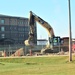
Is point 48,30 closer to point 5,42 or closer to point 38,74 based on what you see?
point 38,74

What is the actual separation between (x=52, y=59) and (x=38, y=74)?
1976 centimetres

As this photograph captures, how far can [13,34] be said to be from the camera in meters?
141

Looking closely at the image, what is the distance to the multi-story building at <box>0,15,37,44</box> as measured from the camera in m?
138

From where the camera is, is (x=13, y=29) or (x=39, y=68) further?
(x=13, y=29)

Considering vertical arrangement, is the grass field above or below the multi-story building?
below

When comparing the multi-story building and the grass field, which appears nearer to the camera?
the grass field

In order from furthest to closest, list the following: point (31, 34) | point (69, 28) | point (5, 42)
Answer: point (5, 42)
point (31, 34)
point (69, 28)

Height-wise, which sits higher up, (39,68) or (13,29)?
(13,29)

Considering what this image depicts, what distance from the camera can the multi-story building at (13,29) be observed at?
13811 centimetres

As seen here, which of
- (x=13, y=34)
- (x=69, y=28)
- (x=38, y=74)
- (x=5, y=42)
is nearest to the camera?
(x=38, y=74)

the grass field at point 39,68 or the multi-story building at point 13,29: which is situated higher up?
the multi-story building at point 13,29

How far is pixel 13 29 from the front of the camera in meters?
143

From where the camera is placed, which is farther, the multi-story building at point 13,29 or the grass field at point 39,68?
the multi-story building at point 13,29

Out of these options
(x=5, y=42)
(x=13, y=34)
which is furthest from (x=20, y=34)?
(x=5, y=42)
